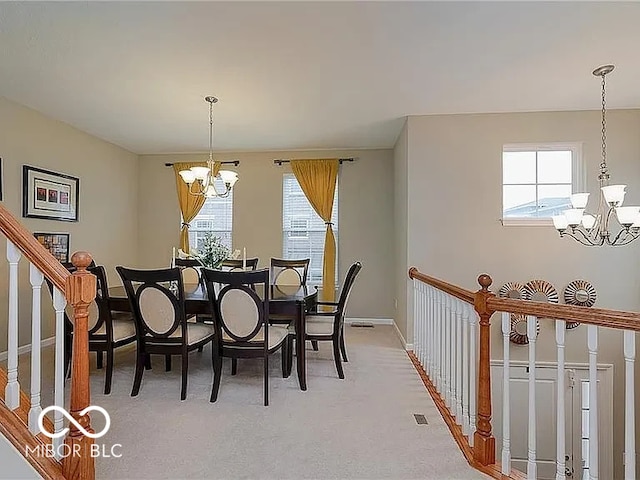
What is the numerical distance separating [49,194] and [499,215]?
4.88 metres

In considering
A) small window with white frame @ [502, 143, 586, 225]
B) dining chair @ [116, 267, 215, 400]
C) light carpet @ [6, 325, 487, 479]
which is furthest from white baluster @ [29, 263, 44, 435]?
small window with white frame @ [502, 143, 586, 225]

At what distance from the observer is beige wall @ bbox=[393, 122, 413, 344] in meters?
4.68

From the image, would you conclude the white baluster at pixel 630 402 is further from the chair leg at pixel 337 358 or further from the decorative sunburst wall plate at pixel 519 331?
the decorative sunburst wall plate at pixel 519 331

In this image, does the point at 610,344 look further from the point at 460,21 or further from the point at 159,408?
the point at 159,408

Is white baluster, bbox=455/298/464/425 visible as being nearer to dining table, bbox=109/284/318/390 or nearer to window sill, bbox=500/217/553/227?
dining table, bbox=109/284/318/390

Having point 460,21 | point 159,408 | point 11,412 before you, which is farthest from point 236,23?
point 159,408

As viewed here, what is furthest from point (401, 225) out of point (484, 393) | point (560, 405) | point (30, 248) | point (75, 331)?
Answer: point (30, 248)

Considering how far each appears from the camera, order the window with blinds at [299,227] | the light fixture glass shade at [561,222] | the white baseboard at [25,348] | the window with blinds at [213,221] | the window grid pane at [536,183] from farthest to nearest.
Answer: the window with blinds at [213,221] → the window with blinds at [299,227] → the window grid pane at [536,183] → the white baseboard at [25,348] → the light fixture glass shade at [561,222]

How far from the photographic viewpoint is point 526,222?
4.38m

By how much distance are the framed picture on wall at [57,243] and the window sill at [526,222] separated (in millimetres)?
4877

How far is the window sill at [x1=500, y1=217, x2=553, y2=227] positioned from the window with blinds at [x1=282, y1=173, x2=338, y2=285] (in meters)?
2.54

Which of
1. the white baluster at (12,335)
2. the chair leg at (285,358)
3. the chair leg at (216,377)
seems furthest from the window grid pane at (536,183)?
the white baluster at (12,335)

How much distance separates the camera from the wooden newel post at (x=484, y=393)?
212 centimetres

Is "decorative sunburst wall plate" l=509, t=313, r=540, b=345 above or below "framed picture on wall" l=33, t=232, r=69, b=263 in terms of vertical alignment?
below
